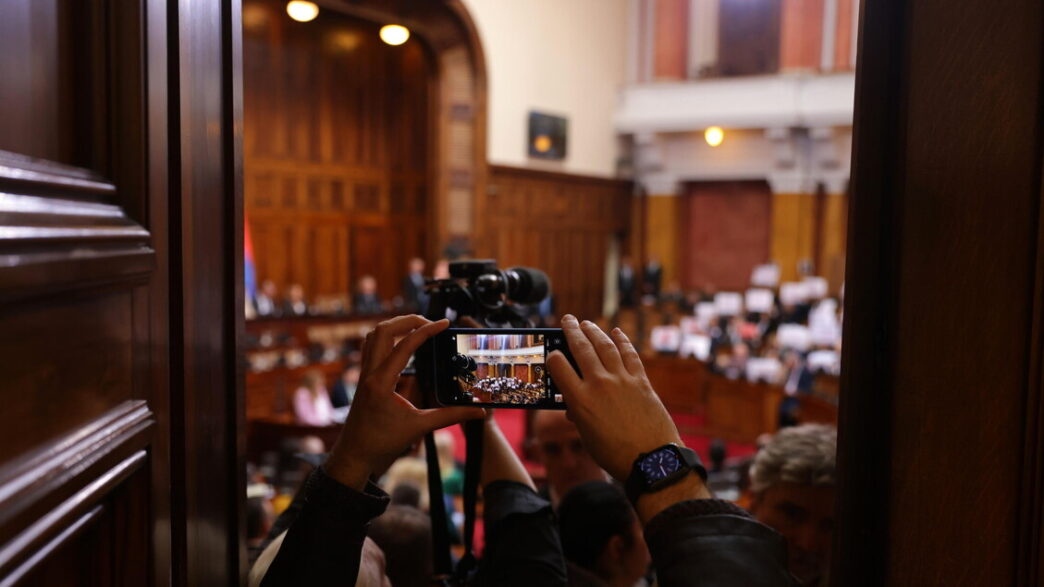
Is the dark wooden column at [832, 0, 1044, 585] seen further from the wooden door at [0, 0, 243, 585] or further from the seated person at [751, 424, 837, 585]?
the seated person at [751, 424, 837, 585]

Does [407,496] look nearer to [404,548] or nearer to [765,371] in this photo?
[404,548]

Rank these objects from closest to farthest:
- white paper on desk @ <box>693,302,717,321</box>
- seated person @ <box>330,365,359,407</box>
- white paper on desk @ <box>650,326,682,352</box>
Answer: seated person @ <box>330,365,359,407</box> < white paper on desk @ <box>650,326,682,352</box> < white paper on desk @ <box>693,302,717,321</box>

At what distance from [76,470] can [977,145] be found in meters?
0.91

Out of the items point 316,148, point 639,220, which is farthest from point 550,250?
point 316,148

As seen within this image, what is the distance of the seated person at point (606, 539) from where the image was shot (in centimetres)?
201

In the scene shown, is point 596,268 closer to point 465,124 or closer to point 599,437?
point 465,124

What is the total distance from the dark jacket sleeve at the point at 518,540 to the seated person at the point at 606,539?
62 centimetres

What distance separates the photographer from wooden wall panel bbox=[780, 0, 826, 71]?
534 inches

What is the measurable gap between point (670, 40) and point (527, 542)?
46.3 ft

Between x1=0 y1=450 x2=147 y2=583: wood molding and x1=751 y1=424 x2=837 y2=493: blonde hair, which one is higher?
x1=0 y1=450 x2=147 y2=583: wood molding

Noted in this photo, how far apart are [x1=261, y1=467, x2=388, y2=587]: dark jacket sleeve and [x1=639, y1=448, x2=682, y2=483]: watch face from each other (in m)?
0.37

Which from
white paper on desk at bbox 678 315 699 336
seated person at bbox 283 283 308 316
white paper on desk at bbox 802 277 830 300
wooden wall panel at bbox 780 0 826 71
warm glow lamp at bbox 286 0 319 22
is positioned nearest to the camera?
warm glow lamp at bbox 286 0 319 22

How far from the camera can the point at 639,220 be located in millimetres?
15602

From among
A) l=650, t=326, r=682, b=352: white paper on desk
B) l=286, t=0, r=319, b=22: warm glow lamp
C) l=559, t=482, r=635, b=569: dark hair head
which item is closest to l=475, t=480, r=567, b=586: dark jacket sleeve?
l=559, t=482, r=635, b=569: dark hair head
